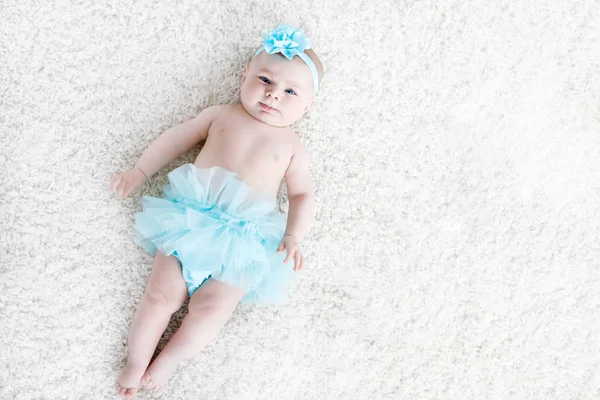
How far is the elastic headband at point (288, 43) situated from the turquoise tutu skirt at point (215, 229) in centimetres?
31

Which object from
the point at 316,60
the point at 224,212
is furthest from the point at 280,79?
the point at 224,212

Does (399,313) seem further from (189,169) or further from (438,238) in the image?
(189,169)

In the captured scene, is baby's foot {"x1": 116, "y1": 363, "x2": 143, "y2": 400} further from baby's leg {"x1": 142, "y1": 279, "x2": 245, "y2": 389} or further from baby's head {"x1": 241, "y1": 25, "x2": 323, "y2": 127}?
baby's head {"x1": 241, "y1": 25, "x2": 323, "y2": 127}

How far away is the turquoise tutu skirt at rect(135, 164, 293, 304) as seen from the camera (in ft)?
4.27

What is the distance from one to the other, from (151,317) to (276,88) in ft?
2.00

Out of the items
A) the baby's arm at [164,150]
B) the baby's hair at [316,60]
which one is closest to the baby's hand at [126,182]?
the baby's arm at [164,150]

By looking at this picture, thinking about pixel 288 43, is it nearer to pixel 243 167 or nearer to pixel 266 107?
pixel 266 107

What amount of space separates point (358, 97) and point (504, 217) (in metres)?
0.50

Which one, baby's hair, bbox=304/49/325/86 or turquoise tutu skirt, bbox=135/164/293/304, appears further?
baby's hair, bbox=304/49/325/86

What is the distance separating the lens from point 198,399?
55.9 inches

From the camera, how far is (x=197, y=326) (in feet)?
4.41

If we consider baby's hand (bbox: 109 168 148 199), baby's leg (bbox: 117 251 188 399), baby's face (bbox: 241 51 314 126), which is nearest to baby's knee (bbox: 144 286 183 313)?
baby's leg (bbox: 117 251 188 399)

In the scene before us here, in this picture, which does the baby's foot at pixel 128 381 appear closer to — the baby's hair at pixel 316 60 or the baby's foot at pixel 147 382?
the baby's foot at pixel 147 382

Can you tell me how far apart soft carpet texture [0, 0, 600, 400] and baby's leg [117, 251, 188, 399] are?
0.22ft
